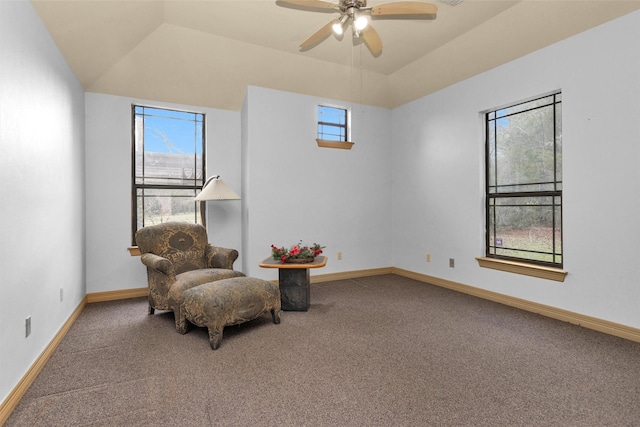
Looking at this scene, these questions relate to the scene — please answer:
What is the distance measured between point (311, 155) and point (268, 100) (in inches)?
38.6

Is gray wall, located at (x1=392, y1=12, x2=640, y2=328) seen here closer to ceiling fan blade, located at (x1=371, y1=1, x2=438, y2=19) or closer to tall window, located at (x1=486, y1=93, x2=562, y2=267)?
tall window, located at (x1=486, y1=93, x2=562, y2=267)

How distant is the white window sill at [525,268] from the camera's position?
3.32 m

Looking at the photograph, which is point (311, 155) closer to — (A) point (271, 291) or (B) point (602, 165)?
(A) point (271, 291)

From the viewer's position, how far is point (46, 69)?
8.50 ft

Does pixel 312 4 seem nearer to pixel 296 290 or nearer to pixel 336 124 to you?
pixel 296 290

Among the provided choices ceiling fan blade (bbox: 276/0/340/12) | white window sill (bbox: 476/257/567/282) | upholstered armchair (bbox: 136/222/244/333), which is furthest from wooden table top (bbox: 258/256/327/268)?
ceiling fan blade (bbox: 276/0/340/12)

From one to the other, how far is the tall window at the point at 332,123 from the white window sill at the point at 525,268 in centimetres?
273

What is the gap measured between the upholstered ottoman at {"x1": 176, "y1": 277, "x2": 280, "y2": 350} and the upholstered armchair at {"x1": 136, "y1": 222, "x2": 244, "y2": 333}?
0.73 feet

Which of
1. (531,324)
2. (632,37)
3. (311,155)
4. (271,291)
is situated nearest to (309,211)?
(311,155)

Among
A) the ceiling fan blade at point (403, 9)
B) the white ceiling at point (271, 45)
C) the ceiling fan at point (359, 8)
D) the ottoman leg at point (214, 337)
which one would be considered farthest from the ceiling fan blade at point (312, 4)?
the ottoman leg at point (214, 337)

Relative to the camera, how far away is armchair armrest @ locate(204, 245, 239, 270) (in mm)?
3576

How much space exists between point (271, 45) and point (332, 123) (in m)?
1.52

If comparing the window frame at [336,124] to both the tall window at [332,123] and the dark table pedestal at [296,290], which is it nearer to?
the tall window at [332,123]

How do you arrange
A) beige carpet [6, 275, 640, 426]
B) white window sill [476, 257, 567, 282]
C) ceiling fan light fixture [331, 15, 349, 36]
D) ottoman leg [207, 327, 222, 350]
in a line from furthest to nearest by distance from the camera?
white window sill [476, 257, 567, 282]
ottoman leg [207, 327, 222, 350]
ceiling fan light fixture [331, 15, 349, 36]
beige carpet [6, 275, 640, 426]
